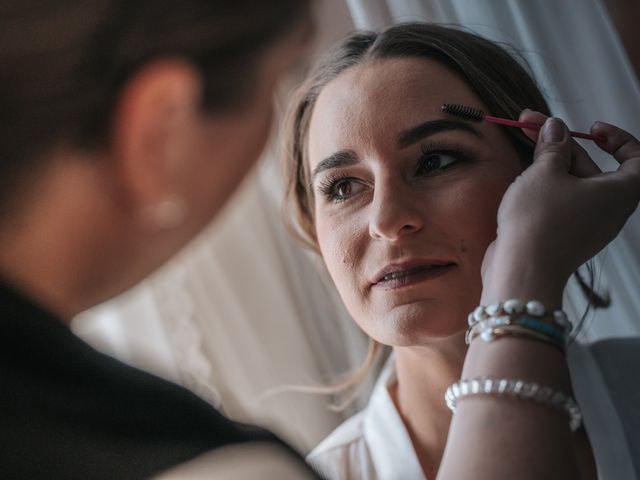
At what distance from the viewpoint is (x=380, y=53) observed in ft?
2.89

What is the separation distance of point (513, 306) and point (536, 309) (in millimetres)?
16

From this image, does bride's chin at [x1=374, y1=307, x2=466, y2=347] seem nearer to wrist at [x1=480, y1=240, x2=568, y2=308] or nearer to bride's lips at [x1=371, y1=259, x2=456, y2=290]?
bride's lips at [x1=371, y1=259, x2=456, y2=290]

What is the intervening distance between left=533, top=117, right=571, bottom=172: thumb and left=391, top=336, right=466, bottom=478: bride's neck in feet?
0.74

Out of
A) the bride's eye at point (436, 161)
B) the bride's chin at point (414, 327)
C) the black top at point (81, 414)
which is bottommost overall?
the bride's chin at point (414, 327)

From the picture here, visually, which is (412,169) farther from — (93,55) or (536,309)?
(93,55)

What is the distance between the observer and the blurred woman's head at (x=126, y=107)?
1.47 feet

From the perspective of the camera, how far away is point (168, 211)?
1.61 ft

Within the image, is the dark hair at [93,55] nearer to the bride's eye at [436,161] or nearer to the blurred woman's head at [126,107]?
the blurred woman's head at [126,107]

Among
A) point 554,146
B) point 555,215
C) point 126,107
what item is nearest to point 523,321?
point 555,215

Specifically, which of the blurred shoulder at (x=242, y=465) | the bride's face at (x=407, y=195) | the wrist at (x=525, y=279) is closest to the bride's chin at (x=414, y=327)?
the bride's face at (x=407, y=195)

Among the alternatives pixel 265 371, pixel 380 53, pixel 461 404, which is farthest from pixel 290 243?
pixel 461 404

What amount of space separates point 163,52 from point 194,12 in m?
0.03

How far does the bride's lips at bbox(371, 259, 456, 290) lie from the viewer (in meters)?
0.76

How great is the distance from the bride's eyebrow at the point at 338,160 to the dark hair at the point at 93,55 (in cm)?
34
